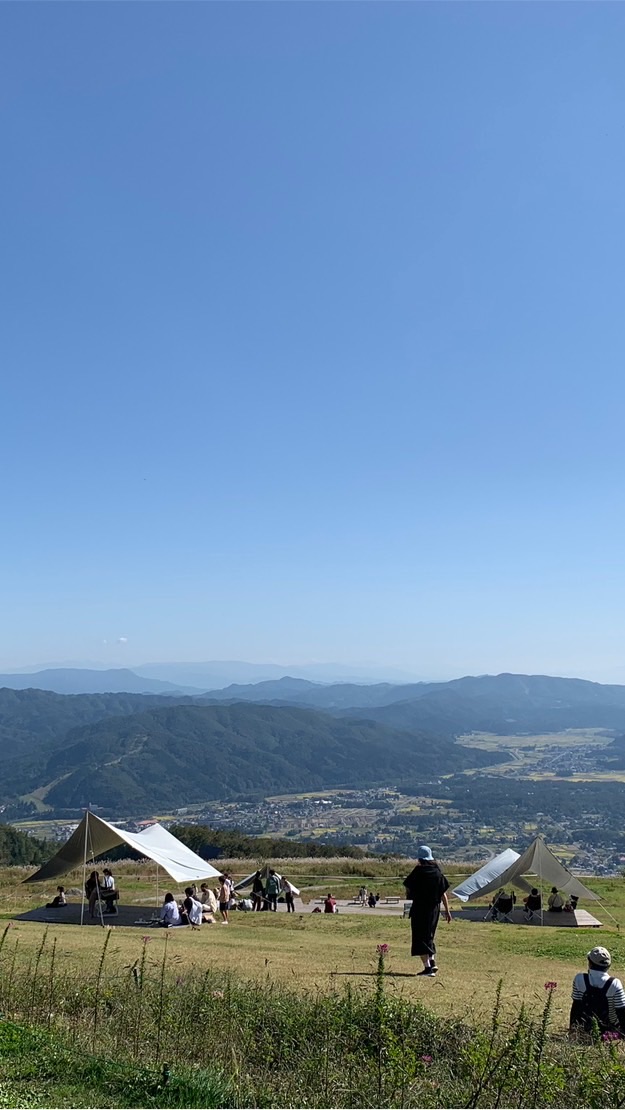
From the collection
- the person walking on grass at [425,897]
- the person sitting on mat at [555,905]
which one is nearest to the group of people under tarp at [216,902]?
the person sitting on mat at [555,905]

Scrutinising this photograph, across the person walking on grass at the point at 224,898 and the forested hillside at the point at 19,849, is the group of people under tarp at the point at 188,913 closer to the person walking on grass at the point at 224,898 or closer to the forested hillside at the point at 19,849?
the person walking on grass at the point at 224,898

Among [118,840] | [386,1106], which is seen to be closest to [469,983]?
[386,1106]

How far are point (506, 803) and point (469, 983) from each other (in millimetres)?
194228

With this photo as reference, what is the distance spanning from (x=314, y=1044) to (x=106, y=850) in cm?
1673

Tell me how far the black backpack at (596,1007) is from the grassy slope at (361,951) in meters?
0.60

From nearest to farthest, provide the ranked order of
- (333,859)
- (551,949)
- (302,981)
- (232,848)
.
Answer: (302,981) → (551,949) → (333,859) → (232,848)

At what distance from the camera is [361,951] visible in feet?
48.8

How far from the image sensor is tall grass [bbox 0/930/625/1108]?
6.60 metres

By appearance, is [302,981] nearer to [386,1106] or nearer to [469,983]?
[469,983]

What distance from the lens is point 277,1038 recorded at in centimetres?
821

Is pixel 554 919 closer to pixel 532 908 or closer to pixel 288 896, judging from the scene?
pixel 532 908

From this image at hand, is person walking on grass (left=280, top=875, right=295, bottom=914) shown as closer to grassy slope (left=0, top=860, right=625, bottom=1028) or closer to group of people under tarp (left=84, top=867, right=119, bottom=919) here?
grassy slope (left=0, top=860, right=625, bottom=1028)

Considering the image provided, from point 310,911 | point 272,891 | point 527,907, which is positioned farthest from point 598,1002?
point 310,911

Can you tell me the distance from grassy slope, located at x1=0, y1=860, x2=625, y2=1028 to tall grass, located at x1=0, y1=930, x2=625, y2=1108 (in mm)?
927
